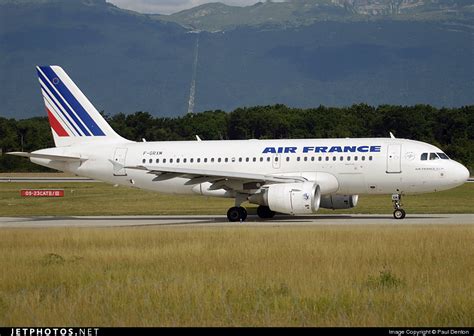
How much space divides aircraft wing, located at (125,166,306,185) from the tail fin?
519 cm

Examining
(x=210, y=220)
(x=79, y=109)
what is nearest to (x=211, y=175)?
(x=210, y=220)

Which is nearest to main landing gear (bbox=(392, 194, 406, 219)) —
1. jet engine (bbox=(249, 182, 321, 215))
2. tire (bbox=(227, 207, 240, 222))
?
jet engine (bbox=(249, 182, 321, 215))

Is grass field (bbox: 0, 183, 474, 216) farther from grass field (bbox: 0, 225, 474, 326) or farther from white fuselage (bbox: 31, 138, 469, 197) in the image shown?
grass field (bbox: 0, 225, 474, 326)

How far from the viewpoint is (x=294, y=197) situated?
34719 millimetres

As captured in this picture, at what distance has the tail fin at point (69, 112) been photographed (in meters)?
41.3

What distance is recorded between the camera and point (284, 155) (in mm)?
37875

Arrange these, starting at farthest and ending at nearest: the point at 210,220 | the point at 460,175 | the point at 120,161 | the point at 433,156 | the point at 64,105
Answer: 1. the point at 64,105
2. the point at 120,161
3. the point at 210,220
4. the point at 433,156
5. the point at 460,175

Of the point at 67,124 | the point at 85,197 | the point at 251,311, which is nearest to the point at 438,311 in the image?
the point at 251,311

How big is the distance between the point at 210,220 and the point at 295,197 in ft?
17.5

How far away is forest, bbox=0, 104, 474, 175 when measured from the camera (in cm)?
10862

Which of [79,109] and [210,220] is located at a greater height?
[79,109]

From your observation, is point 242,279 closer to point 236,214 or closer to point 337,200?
point 236,214

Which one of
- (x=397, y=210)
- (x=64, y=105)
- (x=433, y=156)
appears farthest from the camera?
(x=64, y=105)

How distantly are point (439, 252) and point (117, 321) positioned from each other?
34.4 ft
